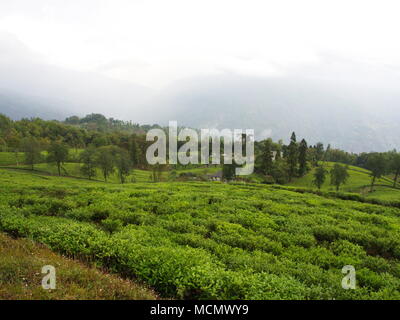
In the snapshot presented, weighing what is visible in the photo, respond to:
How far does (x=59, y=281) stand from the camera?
19.9 feet

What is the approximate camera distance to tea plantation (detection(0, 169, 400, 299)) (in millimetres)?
6570

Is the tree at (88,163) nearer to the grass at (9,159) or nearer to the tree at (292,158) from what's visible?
the grass at (9,159)

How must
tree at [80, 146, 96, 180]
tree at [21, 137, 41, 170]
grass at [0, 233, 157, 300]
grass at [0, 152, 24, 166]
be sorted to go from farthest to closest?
grass at [0, 152, 24, 166] < tree at [21, 137, 41, 170] < tree at [80, 146, 96, 180] < grass at [0, 233, 157, 300]

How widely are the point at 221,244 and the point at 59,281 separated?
5.58 metres

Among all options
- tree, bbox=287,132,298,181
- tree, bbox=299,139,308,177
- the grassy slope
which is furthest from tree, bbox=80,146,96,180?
tree, bbox=299,139,308,177

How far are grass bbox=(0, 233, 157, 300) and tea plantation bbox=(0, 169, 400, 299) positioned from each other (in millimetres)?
712

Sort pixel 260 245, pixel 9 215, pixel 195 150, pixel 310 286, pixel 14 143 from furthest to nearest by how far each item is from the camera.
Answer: pixel 195 150 < pixel 14 143 < pixel 9 215 < pixel 260 245 < pixel 310 286

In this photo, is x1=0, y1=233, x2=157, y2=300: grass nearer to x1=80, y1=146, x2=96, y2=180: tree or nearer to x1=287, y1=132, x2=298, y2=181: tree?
x1=80, y1=146, x2=96, y2=180: tree

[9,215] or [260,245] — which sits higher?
[9,215]

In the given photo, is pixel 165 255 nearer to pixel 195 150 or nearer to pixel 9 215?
pixel 9 215

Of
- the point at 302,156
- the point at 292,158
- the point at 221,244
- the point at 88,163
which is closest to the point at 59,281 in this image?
the point at 221,244
